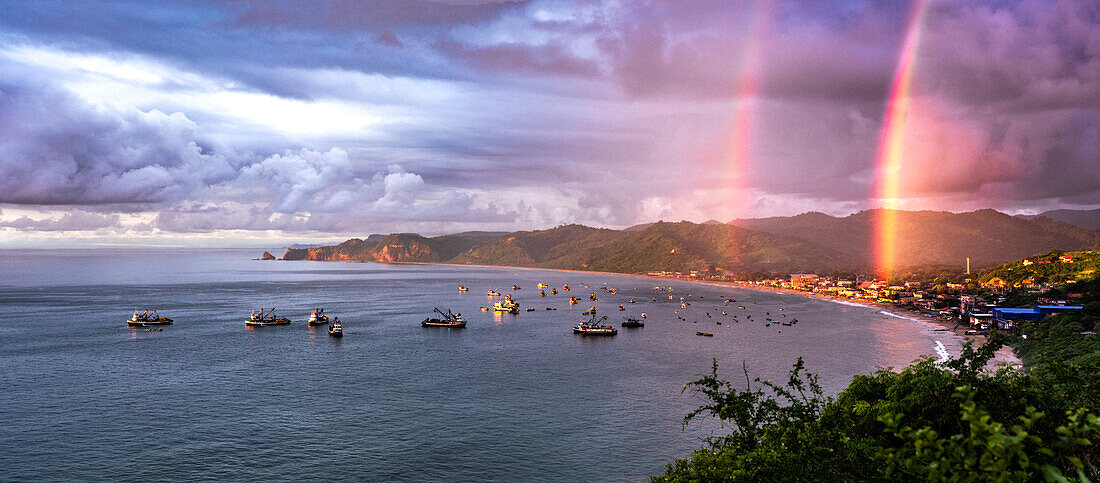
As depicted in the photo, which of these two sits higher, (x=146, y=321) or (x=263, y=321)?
(x=146, y=321)

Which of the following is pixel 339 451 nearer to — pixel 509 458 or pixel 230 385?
pixel 509 458

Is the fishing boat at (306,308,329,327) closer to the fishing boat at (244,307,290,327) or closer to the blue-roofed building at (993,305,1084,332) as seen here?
the fishing boat at (244,307,290,327)

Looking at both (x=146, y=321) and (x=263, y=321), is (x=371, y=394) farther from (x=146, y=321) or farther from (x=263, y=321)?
(x=146, y=321)

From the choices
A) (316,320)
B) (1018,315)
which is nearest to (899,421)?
(1018,315)

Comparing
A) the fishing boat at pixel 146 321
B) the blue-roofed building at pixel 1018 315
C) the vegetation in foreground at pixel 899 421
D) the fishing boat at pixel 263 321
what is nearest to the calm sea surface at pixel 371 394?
the fishing boat at pixel 146 321

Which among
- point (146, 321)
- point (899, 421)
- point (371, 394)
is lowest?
point (371, 394)

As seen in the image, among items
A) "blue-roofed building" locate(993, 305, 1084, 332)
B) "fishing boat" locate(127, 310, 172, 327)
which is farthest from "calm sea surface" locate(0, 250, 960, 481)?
"blue-roofed building" locate(993, 305, 1084, 332)
